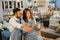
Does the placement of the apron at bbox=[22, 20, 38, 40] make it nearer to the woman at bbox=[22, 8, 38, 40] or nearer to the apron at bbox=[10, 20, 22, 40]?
the woman at bbox=[22, 8, 38, 40]

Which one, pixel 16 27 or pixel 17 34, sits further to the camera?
pixel 17 34

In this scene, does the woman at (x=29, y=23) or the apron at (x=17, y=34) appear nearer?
the woman at (x=29, y=23)

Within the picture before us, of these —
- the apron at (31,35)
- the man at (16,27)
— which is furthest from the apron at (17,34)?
the apron at (31,35)

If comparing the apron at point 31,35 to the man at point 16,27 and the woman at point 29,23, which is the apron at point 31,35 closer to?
the woman at point 29,23

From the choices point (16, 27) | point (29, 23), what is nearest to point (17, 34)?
point (16, 27)

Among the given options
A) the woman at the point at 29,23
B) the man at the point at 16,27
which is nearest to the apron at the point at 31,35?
the woman at the point at 29,23

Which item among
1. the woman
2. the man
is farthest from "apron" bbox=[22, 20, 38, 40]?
the man

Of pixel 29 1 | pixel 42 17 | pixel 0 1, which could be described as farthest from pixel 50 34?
pixel 0 1

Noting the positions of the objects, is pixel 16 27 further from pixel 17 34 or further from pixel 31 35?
pixel 31 35

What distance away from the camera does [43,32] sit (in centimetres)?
387

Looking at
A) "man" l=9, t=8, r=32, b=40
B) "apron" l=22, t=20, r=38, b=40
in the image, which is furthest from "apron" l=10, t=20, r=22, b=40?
"apron" l=22, t=20, r=38, b=40

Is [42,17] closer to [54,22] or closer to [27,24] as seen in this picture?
[54,22]

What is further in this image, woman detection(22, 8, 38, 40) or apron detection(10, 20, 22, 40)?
apron detection(10, 20, 22, 40)

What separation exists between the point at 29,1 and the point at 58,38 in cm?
118
